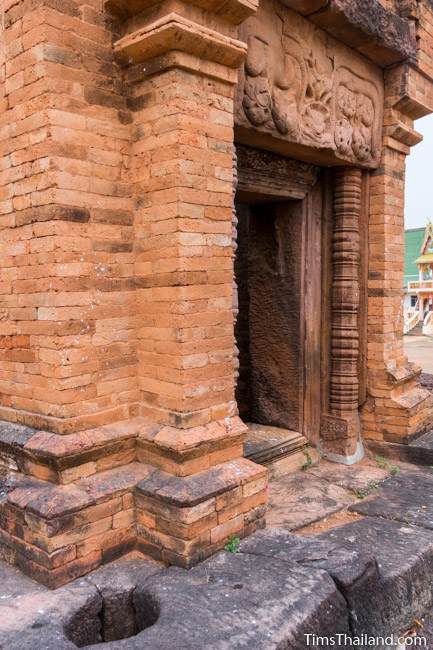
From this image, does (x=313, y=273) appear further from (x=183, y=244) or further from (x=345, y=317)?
(x=183, y=244)

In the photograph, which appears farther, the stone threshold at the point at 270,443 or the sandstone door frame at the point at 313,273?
the sandstone door frame at the point at 313,273

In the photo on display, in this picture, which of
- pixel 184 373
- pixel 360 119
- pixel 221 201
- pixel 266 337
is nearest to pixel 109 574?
pixel 184 373

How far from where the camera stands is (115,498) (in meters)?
→ 3.33

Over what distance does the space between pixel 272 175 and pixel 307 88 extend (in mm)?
806

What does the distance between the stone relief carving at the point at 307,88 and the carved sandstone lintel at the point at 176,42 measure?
2.05 ft

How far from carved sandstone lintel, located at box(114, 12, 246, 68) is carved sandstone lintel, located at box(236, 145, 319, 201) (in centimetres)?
130

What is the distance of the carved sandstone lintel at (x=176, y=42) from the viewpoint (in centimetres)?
309

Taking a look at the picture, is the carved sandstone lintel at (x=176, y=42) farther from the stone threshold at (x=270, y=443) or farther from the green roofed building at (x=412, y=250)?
the green roofed building at (x=412, y=250)

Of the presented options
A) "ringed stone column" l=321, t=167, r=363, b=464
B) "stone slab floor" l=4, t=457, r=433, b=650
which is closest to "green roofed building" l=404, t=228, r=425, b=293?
"ringed stone column" l=321, t=167, r=363, b=464

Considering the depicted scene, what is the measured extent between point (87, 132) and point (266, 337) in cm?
304

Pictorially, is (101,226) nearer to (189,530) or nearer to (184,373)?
(184,373)

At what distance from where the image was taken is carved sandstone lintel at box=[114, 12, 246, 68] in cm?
309

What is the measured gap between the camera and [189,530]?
3.16 meters

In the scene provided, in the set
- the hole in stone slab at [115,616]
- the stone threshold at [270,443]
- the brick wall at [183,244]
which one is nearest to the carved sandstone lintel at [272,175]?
the brick wall at [183,244]
